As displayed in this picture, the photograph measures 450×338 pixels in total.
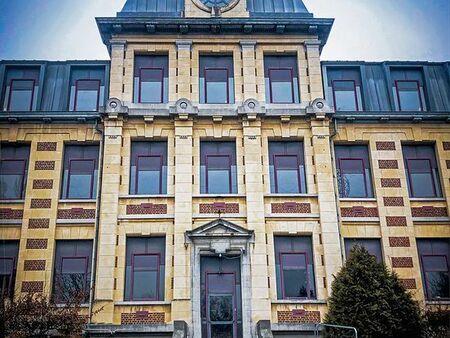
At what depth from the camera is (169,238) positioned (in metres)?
18.6

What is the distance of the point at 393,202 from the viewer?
19719 mm

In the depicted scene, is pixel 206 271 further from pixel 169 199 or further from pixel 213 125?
pixel 213 125

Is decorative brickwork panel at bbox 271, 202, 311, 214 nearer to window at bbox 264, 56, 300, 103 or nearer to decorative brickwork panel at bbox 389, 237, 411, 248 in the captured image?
decorative brickwork panel at bbox 389, 237, 411, 248

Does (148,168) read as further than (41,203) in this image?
Yes

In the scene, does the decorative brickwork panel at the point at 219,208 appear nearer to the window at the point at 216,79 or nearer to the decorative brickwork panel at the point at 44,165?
the window at the point at 216,79

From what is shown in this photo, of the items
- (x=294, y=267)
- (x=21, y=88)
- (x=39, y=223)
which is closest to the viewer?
(x=294, y=267)

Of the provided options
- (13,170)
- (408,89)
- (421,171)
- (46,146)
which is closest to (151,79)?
(46,146)

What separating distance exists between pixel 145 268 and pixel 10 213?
5.46m

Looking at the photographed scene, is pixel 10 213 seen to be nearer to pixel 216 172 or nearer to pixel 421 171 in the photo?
pixel 216 172

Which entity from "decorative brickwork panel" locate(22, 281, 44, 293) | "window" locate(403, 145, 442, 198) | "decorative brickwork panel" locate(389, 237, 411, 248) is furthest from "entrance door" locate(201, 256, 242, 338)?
"window" locate(403, 145, 442, 198)

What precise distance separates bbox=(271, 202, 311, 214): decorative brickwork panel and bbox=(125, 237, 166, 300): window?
4254mm

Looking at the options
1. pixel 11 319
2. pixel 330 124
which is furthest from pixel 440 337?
pixel 11 319

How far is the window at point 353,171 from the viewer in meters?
20.1

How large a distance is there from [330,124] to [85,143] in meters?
9.59
